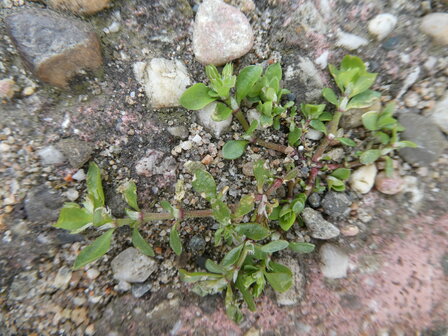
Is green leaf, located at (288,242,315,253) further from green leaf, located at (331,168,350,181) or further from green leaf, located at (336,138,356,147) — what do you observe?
green leaf, located at (336,138,356,147)

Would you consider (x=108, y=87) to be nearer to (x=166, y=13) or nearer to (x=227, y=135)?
(x=166, y=13)

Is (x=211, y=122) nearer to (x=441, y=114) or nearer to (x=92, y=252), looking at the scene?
(x=92, y=252)

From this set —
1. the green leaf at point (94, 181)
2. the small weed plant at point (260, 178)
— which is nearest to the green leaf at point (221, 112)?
the small weed plant at point (260, 178)

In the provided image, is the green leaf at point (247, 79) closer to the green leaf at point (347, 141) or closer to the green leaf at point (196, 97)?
the green leaf at point (196, 97)

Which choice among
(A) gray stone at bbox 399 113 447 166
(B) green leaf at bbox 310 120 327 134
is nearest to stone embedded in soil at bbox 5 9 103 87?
(B) green leaf at bbox 310 120 327 134

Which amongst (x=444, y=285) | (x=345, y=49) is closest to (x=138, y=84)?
(x=345, y=49)

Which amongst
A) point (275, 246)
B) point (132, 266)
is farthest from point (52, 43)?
point (275, 246)
